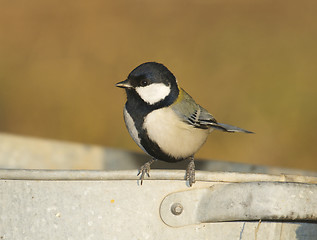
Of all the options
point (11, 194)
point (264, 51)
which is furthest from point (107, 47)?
point (11, 194)

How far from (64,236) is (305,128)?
3099 millimetres

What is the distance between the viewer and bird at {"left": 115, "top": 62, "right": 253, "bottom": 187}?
6.23 feet

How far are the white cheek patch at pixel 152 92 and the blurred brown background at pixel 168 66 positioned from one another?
79.7 inches

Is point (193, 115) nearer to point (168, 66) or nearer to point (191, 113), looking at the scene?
point (191, 113)

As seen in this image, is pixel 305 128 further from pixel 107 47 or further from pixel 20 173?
pixel 20 173

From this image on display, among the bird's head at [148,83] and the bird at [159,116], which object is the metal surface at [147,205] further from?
the bird's head at [148,83]

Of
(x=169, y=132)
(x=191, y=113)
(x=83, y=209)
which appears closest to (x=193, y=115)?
(x=191, y=113)

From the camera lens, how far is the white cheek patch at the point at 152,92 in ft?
6.39

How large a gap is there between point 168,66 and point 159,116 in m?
2.47

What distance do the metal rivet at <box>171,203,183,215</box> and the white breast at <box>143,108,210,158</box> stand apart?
0.60 m

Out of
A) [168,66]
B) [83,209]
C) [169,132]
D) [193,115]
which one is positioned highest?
[168,66]

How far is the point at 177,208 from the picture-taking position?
1.31 meters

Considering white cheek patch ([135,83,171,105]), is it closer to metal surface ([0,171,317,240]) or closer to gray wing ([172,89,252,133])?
gray wing ([172,89,252,133])

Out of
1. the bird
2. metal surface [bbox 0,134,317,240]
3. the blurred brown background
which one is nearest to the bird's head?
the bird
